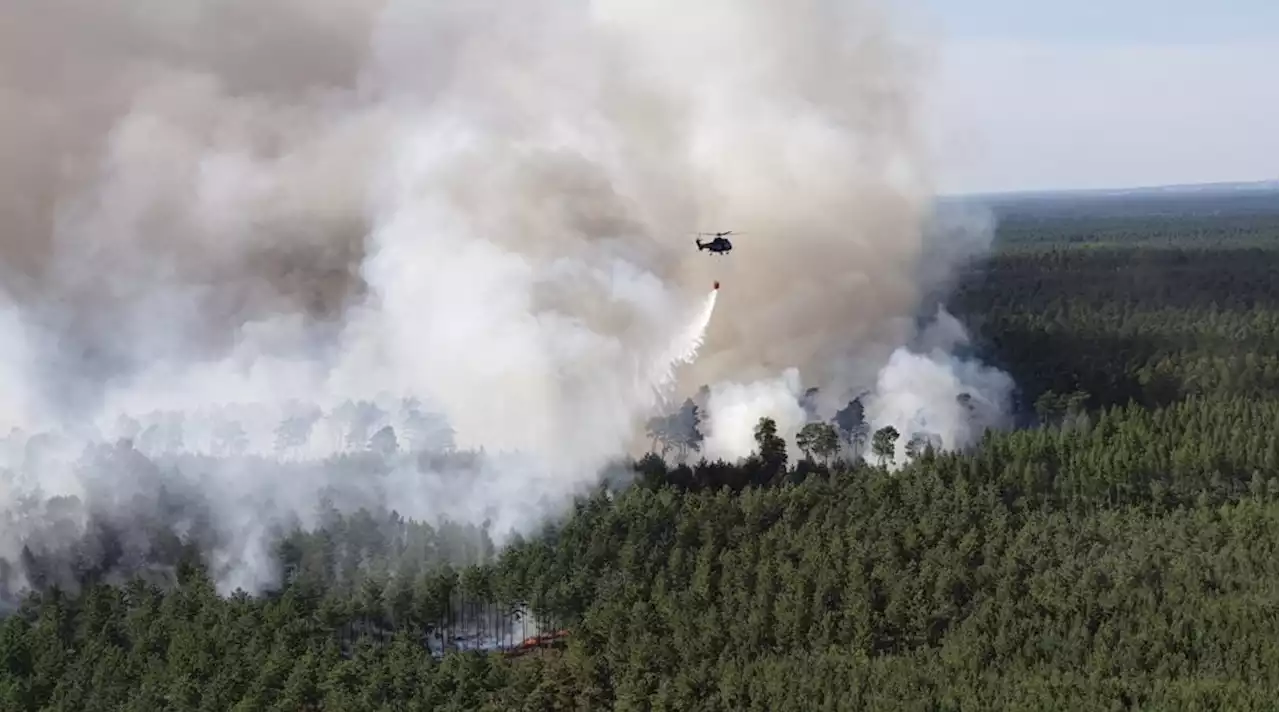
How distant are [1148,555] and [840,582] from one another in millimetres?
9528

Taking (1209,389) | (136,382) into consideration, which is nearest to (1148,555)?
(1209,389)

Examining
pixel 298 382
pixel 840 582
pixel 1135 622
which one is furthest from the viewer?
pixel 298 382

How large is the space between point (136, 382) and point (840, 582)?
36.3 m

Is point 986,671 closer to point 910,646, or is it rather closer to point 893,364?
point 910,646

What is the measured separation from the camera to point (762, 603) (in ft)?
136

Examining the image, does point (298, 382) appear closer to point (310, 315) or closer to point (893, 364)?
point (310, 315)

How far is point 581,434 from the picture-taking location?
60.2 metres

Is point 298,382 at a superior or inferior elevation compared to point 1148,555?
superior

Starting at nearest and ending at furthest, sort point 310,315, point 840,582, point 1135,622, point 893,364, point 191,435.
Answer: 1. point 1135,622
2. point 840,582
3. point 191,435
4. point 893,364
5. point 310,315

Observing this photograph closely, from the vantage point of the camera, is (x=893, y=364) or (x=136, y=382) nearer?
(x=136, y=382)

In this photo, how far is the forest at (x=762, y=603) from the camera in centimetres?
3716

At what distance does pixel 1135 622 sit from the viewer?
4025cm

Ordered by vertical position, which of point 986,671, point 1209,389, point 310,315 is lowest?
point 986,671

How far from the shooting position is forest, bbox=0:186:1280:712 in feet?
122
